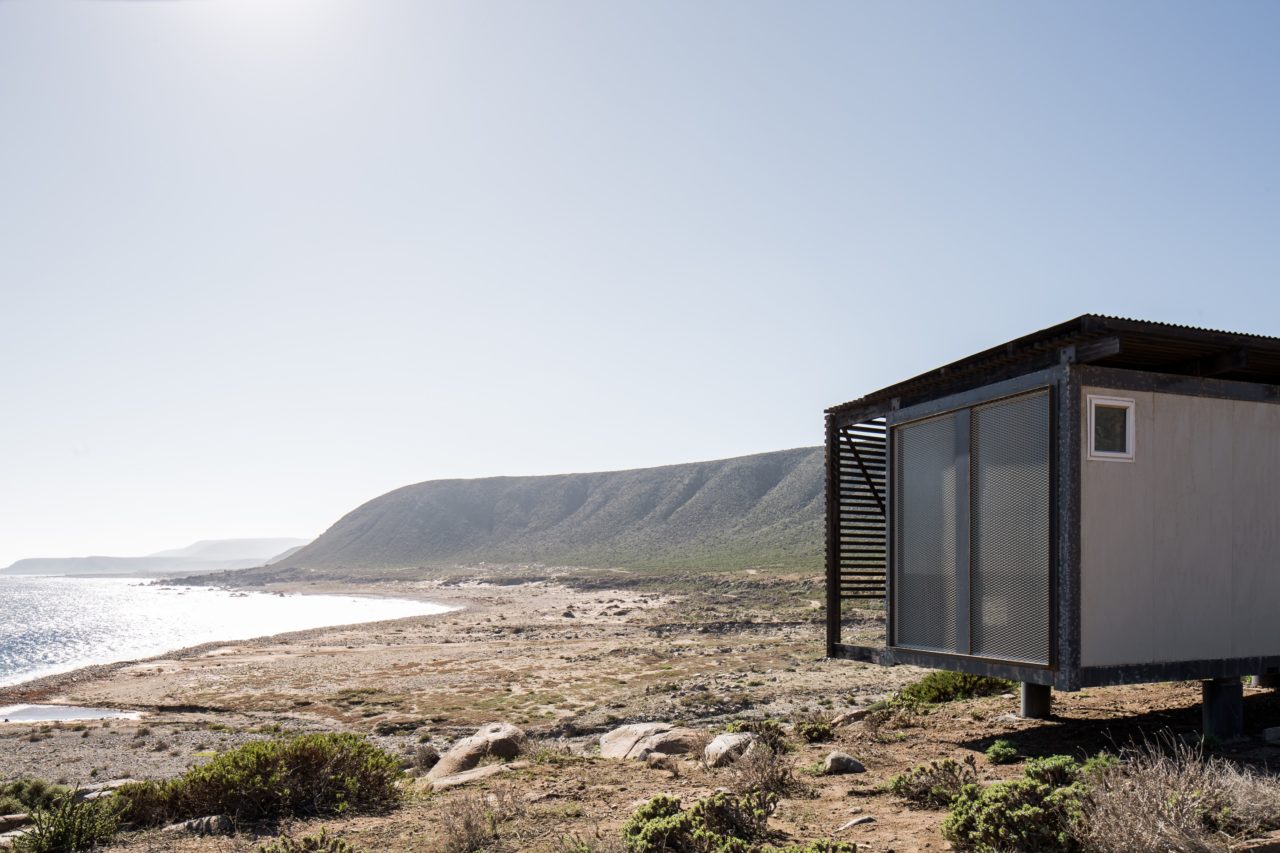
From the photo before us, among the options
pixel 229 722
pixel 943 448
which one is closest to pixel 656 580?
pixel 229 722

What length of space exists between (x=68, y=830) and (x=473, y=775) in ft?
15.8

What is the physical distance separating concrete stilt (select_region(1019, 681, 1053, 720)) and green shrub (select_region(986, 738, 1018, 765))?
8.85 ft

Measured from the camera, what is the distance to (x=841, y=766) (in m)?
10.9

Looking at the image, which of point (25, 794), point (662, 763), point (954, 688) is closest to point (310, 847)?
point (662, 763)

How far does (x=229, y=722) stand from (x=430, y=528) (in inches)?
5410

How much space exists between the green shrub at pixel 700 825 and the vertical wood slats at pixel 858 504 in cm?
726

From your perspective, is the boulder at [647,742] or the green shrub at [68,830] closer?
the green shrub at [68,830]

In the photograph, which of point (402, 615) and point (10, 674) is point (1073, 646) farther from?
point (402, 615)

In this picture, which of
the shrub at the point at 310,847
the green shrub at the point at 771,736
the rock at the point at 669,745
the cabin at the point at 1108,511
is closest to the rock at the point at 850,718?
the green shrub at the point at 771,736

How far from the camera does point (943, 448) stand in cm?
1268

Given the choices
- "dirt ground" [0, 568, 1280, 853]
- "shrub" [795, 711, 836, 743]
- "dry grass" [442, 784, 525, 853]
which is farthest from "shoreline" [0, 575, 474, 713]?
"dry grass" [442, 784, 525, 853]

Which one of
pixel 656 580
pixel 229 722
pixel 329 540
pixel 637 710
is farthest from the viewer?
pixel 329 540

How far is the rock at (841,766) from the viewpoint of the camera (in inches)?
427

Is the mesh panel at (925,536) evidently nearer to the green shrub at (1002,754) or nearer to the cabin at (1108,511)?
the cabin at (1108,511)
